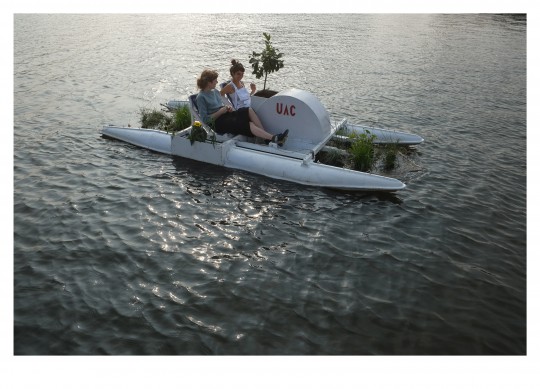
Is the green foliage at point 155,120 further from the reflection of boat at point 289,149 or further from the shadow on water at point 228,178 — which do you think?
the shadow on water at point 228,178

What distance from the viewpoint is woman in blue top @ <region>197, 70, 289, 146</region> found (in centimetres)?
1172

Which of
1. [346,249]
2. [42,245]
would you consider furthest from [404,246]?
[42,245]

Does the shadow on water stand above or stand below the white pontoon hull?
below

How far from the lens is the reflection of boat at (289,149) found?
10.7 metres

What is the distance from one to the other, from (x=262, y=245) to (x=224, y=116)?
4532 millimetres

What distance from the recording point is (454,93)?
63.5ft

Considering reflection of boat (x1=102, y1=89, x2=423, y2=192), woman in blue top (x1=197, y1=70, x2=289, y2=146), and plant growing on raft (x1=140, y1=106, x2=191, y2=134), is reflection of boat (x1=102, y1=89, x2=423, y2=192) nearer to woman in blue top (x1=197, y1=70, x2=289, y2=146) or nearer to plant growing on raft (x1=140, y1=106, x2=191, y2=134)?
woman in blue top (x1=197, y1=70, x2=289, y2=146)

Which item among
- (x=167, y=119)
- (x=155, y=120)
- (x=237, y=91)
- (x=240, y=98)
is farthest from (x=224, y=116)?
(x=155, y=120)

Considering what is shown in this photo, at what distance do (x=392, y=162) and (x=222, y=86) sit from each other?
4.89 m

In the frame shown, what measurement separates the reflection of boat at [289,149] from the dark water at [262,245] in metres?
0.34

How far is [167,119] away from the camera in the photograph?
15.3 metres

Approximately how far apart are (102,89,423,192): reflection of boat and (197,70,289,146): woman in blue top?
19 centimetres

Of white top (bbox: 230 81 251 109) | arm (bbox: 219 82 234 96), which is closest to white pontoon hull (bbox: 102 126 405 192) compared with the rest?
white top (bbox: 230 81 251 109)

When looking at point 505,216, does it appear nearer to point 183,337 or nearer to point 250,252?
point 250,252
